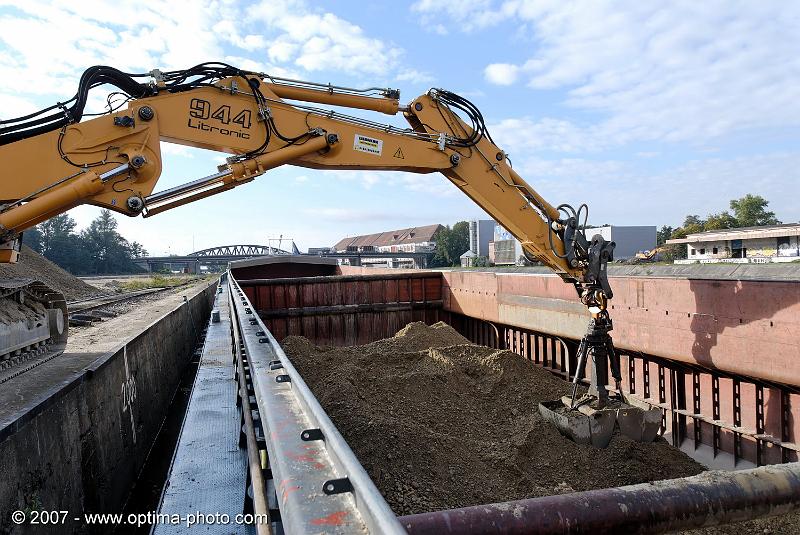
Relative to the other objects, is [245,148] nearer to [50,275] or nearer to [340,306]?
[340,306]

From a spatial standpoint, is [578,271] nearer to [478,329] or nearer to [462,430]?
[462,430]

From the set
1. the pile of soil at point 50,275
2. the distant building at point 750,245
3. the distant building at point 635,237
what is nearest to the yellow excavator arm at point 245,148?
the pile of soil at point 50,275

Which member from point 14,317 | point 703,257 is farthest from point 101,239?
point 14,317

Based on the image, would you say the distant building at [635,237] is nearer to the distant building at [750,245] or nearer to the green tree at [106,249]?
the distant building at [750,245]

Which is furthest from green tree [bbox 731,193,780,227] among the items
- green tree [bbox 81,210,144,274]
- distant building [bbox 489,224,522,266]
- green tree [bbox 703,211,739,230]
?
green tree [bbox 81,210,144,274]

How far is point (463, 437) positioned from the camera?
6.22m

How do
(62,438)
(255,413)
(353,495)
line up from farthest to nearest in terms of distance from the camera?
(62,438) → (255,413) → (353,495)

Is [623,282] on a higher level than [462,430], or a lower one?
higher

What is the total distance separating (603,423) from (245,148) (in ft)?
17.8

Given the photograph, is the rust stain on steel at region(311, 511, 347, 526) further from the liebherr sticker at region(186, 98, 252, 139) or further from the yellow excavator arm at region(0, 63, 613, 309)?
the liebherr sticker at region(186, 98, 252, 139)

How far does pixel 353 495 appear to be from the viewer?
143 cm

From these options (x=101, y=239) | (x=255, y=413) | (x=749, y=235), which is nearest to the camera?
(x=255, y=413)

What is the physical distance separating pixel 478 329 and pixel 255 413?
10435 mm

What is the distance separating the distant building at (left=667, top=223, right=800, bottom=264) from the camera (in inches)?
Result: 1121
